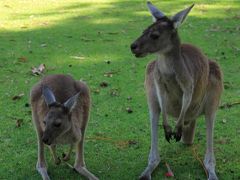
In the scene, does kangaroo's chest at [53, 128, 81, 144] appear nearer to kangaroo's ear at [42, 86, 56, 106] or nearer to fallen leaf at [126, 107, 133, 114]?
kangaroo's ear at [42, 86, 56, 106]

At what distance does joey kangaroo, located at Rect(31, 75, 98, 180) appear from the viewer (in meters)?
3.46

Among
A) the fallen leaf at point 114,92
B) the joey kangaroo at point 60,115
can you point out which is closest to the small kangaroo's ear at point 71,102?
the joey kangaroo at point 60,115

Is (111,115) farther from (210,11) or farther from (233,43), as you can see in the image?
(210,11)

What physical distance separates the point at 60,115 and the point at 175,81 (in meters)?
0.85

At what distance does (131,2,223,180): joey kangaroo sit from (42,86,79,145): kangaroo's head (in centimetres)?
60

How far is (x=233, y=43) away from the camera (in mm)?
6707

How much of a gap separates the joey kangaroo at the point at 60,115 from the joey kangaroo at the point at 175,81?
51cm

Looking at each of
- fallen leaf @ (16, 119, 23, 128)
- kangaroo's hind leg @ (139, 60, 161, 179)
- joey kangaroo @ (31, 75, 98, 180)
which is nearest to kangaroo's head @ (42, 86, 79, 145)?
joey kangaroo @ (31, 75, 98, 180)

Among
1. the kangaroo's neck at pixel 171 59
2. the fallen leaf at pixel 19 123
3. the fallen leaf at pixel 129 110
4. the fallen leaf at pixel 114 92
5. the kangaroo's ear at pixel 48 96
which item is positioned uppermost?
the kangaroo's neck at pixel 171 59

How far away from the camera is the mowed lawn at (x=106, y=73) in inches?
153

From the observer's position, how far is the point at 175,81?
3459mm

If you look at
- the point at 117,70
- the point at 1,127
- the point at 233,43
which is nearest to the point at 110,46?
the point at 117,70

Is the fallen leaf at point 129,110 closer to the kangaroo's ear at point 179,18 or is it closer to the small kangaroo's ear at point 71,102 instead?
the small kangaroo's ear at point 71,102

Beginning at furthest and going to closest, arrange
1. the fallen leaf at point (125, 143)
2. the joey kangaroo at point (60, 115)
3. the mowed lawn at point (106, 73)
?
the fallen leaf at point (125, 143) < the mowed lawn at point (106, 73) < the joey kangaroo at point (60, 115)
